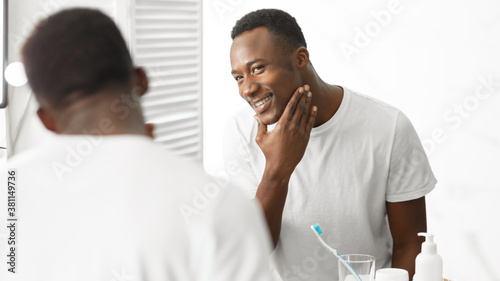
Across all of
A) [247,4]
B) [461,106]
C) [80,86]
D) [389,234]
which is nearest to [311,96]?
[389,234]

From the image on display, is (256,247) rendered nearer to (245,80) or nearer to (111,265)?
(111,265)

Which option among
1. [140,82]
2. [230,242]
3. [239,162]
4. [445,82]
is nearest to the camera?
[230,242]

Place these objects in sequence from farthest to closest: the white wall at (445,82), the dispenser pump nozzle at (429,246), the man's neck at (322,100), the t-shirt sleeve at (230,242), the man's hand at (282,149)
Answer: the white wall at (445,82), the man's neck at (322,100), the man's hand at (282,149), the dispenser pump nozzle at (429,246), the t-shirt sleeve at (230,242)

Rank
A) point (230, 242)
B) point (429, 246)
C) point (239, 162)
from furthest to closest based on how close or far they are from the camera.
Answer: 1. point (239, 162)
2. point (429, 246)
3. point (230, 242)

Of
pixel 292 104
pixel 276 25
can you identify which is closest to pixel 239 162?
pixel 292 104

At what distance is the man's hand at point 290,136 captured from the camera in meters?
1.37

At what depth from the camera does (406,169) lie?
1.42m

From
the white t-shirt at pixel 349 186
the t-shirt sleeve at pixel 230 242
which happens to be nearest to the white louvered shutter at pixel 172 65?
the white t-shirt at pixel 349 186

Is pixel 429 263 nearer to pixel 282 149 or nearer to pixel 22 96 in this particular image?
pixel 282 149

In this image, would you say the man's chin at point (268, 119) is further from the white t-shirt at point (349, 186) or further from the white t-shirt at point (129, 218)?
the white t-shirt at point (129, 218)

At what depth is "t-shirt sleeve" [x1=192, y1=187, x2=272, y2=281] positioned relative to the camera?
1.52 feet

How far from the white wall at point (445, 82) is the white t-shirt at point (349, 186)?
989 mm

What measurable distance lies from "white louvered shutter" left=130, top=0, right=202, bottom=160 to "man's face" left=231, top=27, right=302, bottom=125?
34.5 inches

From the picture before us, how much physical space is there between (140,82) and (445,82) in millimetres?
1999
